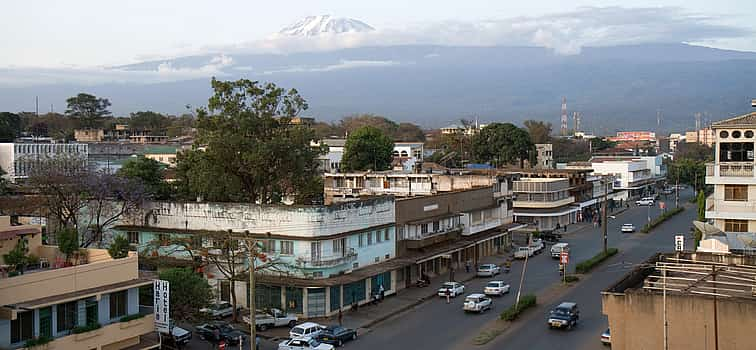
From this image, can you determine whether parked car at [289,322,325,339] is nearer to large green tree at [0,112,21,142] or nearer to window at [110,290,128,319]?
window at [110,290,128,319]

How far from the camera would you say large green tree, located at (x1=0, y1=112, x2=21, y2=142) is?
77.6m

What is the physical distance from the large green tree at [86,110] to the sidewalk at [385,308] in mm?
87760

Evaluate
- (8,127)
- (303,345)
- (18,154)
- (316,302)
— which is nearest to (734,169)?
(316,302)

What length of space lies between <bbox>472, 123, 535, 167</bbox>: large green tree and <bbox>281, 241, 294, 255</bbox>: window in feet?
189

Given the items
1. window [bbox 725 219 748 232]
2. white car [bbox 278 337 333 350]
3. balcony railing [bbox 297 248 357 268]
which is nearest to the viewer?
white car [bbox 278 337 333 350]

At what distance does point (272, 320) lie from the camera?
97.6 ft

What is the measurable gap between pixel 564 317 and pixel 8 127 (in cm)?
6791

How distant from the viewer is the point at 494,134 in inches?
3465

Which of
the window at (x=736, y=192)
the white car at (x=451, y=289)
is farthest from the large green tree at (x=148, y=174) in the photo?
the window at (x=736, y=192)

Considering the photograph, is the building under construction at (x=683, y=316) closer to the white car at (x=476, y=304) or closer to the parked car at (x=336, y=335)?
the parked car at (x=336, y=335)

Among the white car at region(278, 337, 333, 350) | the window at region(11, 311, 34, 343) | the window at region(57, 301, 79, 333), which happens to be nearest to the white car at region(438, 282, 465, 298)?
the white car at region(278, 337, 333, 350)

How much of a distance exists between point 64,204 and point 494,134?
6012 cm

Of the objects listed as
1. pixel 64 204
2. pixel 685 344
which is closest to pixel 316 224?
pixel 64 204

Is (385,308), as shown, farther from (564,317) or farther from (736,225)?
(736,225)
